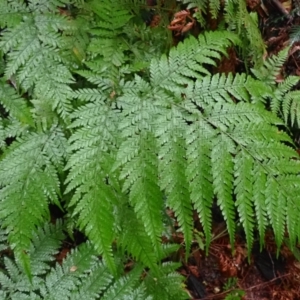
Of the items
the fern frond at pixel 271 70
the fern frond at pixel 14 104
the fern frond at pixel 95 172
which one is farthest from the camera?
the fern frond at pixel 271 70

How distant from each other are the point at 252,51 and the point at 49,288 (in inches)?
65.1

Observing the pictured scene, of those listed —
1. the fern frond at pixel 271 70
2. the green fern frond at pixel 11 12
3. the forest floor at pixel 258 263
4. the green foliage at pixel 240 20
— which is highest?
the green fern frond at pixel 11 12

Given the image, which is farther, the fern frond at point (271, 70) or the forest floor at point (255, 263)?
the forest floor at point (255, 263)

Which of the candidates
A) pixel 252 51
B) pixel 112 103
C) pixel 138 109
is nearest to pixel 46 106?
pixel 112 103

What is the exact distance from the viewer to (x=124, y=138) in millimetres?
1850

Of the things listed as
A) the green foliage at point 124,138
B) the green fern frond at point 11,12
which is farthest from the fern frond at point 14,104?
the green fern frond at point 11,12

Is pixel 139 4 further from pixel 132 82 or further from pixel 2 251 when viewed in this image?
pixel 2 251

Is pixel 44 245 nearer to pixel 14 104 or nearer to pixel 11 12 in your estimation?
pixel 14 104

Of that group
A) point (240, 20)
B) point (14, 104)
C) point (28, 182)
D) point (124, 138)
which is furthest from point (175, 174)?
point (240, 20)

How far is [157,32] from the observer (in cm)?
221

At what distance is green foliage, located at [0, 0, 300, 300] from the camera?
1753mm

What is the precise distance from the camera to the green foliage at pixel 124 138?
1753mm

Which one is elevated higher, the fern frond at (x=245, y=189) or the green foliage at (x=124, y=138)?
the green foliage at (x=124, y=138)

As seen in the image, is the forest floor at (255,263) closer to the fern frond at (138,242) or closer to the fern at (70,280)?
the fern at (70,280)
